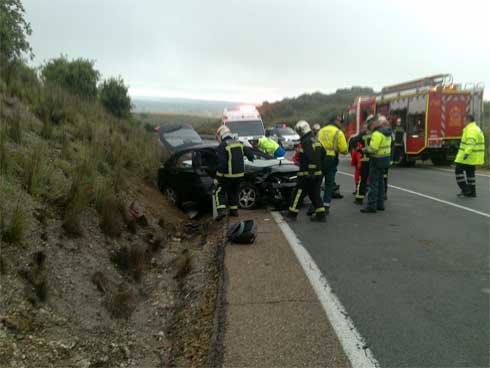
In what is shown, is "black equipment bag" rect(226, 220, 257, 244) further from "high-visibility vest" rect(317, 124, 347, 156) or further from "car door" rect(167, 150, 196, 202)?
"car door" rect(167, 150, 196, 202)

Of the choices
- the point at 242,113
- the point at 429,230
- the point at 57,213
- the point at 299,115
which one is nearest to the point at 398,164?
the point at 242,113

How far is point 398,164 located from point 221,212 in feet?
42.2

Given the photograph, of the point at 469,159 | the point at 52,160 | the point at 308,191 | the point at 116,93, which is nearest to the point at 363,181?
the point at 308,191

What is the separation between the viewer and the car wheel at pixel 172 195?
10.4 meters

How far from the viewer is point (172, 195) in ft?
34.8

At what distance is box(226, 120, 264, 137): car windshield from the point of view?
62.8ft

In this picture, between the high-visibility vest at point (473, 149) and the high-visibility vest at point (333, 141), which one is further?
Result: the high-visibility vest at point (473, 149)

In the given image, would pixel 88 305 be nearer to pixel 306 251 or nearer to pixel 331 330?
pixel 331 330

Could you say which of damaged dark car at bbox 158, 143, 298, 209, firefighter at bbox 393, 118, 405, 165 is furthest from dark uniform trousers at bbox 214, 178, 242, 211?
firefighter at bbox 393, 118, 405, 165

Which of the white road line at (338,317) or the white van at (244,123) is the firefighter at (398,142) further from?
the white road line at (338,317)

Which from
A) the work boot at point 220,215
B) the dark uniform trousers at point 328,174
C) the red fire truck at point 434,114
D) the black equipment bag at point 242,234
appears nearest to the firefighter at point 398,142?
the red fire truck at point 434,114

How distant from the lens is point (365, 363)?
339 cm

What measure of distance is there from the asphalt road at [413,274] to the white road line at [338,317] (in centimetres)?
7

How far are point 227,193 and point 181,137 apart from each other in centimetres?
1006
